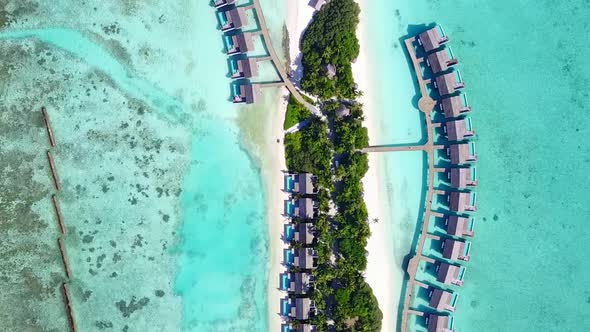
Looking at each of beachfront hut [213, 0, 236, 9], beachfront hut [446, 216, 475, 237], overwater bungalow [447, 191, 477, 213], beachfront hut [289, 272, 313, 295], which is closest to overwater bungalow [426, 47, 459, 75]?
overwater bungalow [447, 191, 477, 213]

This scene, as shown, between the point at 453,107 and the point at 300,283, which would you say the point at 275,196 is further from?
the point at 453,107

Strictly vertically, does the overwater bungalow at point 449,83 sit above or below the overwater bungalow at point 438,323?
above

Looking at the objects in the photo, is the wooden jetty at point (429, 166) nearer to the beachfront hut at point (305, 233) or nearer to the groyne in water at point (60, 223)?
the beachfront hut at point (305, 233)

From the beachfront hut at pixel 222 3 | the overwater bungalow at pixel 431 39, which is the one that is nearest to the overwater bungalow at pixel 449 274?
the overwater bungalow at pixel 431 39

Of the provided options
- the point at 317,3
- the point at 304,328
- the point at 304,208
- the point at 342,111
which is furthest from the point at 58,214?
the point at 317,3

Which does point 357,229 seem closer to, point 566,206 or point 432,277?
point 432,277

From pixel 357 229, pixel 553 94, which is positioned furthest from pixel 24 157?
pixel 553 94

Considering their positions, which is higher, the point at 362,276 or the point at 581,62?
the point at 581,62
